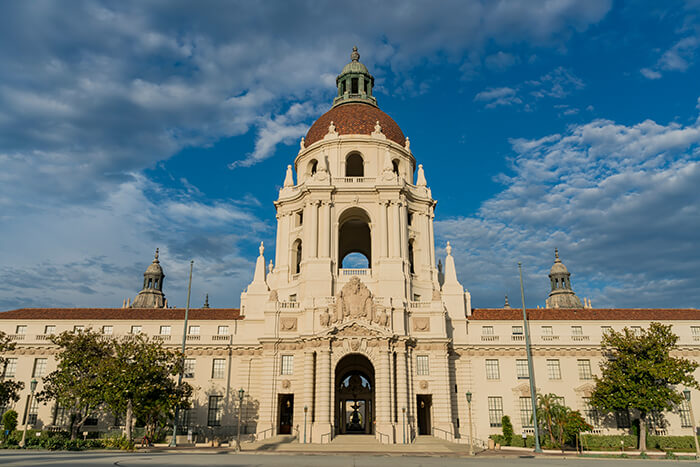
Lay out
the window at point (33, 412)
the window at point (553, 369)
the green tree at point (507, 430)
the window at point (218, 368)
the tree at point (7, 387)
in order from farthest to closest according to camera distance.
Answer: the window at point (218, 368)
the window at point (553, 369)
the window at point (33, 412)
the green tree at point (507, 430)
the tree at point (7, 387)

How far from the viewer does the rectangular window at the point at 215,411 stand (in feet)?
184

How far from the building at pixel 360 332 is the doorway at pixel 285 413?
0.36 feet

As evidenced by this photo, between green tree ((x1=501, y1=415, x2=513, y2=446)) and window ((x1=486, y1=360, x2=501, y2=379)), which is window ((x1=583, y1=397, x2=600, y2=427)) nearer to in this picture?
green tree ((x1=501, y1=415, x2=513, y2=446))

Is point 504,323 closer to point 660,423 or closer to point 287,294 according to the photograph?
point 660,423

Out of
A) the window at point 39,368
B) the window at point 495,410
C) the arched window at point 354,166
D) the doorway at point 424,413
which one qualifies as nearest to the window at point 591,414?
the window at point 495,410

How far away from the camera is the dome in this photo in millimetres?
67312

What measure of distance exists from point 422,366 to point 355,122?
31774 mm

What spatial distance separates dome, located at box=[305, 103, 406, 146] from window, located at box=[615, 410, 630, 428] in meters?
40.2

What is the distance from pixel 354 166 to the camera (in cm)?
7112

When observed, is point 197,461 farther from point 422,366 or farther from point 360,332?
point 422,366

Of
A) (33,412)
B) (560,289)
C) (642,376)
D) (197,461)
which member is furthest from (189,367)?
(560,289)

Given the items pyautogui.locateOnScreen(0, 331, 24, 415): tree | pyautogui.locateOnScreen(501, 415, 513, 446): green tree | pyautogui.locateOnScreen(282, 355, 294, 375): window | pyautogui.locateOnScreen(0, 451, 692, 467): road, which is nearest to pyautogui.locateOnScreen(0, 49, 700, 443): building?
pyautogui.locateOnScreen(282, 355, 294, 375): window

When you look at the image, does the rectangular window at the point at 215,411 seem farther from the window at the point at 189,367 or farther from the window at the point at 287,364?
the window at the point at 287,364

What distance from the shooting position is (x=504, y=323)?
197 feet
